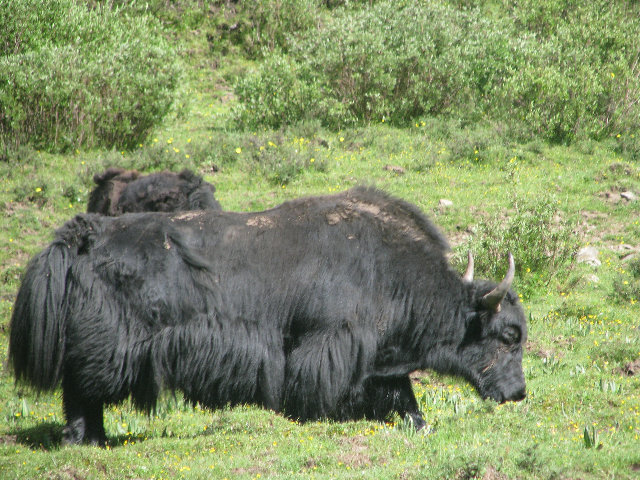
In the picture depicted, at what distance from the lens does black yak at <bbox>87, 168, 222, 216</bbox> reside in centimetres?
808

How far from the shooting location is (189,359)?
4672 millimetres

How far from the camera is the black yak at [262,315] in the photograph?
4621mm

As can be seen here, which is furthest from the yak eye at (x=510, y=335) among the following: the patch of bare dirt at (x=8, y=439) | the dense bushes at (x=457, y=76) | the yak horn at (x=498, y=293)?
the dense bushes at (x=457, y=76)

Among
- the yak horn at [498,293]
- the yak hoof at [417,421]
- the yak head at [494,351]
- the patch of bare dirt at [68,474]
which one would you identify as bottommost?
the yak hoof at [417,421]

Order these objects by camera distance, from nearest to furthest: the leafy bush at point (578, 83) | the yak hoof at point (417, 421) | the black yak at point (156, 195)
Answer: the yak hoof at point (417, 421)
the black yak at point (156, 195)
the leafy bush at point (578, 83)

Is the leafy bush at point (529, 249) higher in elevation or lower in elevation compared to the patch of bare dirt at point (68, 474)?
lower

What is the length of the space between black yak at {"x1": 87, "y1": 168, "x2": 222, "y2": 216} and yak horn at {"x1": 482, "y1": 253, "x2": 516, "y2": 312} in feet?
13.4

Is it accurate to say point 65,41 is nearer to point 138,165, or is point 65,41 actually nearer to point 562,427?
point 138,165

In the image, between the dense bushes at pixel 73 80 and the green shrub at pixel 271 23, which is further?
the green shrub at pixel 271 23

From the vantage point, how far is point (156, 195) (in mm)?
8133

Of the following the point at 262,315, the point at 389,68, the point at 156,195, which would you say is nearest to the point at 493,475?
the point at 262,315

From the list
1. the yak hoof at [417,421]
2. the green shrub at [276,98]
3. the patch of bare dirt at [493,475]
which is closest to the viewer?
the patch of bare dirt at [493,475]

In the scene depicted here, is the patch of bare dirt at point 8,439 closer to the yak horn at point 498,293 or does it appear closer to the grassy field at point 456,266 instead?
the grassy field at point 456,266

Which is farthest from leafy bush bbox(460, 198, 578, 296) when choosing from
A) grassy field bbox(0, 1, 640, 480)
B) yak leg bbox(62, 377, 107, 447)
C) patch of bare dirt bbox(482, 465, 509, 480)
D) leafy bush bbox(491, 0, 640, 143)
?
leafy bush bbox(491, 0, 640, 143)
